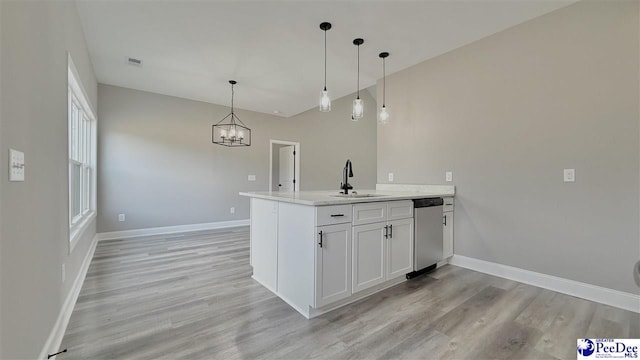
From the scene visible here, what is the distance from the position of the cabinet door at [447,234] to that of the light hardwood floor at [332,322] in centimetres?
34

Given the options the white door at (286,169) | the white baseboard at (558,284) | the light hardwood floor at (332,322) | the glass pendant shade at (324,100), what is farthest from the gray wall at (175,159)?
the white baseboard at (558,284)

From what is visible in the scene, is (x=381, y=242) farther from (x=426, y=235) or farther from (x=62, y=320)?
(x=62, y=320)

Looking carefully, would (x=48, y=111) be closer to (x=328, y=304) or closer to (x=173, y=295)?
(x=173, y=295)

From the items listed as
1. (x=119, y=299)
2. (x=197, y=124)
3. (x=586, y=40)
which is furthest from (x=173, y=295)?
(x=586, y=40)

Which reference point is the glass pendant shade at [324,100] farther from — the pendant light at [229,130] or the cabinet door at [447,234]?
the pendant light at [229,130]

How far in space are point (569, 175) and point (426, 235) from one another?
54.3 inches

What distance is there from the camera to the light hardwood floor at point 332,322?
164cm

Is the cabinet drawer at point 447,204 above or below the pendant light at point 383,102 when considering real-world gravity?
below

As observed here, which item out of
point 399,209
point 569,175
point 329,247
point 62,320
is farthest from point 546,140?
point 62,320

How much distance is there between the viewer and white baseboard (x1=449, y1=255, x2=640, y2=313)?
2.16 m

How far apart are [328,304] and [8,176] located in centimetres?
191

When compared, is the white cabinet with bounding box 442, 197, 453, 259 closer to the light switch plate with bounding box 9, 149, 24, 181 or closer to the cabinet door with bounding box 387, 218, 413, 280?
the cabinet door with bounding box 387, 218, 413, 280

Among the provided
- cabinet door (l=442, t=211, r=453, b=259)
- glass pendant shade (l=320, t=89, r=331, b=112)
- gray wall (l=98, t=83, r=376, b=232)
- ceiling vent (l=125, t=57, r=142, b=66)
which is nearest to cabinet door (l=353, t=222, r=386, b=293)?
cabinet door (l=442, t=211, r=453, b=259)

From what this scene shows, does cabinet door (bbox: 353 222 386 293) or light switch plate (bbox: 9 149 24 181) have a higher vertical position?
light switch plate (bbox: 9 149 24 181)
